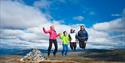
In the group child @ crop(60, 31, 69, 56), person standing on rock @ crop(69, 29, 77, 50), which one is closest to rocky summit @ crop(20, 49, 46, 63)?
child @ crop(60, 31, 69, 56)

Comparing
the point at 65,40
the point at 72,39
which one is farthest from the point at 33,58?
the point at 72,39

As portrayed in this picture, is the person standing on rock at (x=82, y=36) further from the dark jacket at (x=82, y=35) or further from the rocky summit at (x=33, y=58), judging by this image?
the rocky summit at (x=33, y=58)

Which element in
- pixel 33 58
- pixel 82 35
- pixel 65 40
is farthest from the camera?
pixel 82 35

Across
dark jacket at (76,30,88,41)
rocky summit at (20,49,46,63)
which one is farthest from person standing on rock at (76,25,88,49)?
rocky summit at (20,49,46,63)

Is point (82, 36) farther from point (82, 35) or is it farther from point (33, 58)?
point (33, 58)

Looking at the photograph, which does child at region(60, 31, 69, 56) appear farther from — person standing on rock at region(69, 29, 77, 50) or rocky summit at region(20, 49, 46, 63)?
rocky summit at region(20, 49, 46, 63)

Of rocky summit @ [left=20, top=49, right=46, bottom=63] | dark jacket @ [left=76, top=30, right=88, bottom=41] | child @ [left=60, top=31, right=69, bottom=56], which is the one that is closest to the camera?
rocky summit @ [left=20, top=49, right=46, bottom=63]

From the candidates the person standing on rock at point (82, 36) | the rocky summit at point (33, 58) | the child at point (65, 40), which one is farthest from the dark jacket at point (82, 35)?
the rocky summit at point (33, 58)

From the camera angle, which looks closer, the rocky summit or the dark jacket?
the rocky summit

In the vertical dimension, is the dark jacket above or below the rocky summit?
above

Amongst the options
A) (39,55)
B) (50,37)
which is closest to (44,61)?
(39,55)

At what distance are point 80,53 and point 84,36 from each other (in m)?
4.20

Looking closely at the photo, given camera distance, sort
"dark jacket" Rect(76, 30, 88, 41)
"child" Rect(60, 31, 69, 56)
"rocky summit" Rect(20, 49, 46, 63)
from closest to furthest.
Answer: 1. "rocky summit" Rect(20, 49, 46, 63)
2. "child" Rect(60, 31, 69, 56)
3. "dark jacket" Rect(76, 30, 88, 41)

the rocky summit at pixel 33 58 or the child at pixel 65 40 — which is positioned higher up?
the child at pixel 65 40
